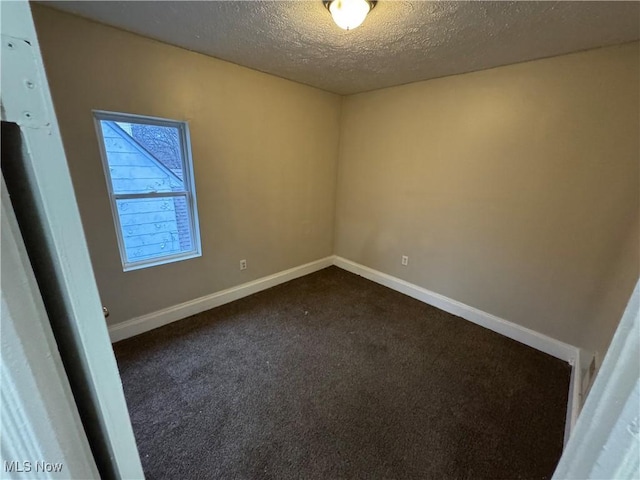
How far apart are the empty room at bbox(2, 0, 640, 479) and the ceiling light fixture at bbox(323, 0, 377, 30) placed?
0.04 ft

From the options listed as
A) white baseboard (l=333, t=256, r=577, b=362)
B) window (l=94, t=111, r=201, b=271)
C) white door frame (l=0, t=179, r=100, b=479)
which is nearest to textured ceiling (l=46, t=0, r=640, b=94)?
window (l=94, t=111, r=201, b=271)

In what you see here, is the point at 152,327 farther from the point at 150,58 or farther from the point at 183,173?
the point at 150,58

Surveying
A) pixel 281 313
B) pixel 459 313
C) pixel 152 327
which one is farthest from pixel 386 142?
pixel 152 327

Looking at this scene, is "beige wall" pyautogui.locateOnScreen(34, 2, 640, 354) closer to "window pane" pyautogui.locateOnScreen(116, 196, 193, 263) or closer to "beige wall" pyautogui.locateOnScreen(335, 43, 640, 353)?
"beige wall" pyautogui.locateOnScreen(335, 43, 640, 353)

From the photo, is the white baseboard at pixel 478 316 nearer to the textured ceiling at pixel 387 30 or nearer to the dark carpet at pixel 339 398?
the dark carpet at pixel 339 398

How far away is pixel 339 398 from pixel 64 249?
175 cm

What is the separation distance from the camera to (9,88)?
369mm

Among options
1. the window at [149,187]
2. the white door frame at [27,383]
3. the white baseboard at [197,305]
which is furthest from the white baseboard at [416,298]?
the white door frame at [27,383]

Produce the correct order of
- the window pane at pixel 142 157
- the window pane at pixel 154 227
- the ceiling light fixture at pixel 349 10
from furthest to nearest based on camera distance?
1. the window pane at pixel 154 227
2. the window pane at pixel 142 157
3. the ceiling light fixture at pixel 349 10

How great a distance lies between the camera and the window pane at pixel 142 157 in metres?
1.99

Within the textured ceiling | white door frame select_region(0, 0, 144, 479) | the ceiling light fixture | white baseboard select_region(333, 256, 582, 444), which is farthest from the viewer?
white baseboard select_region(333, 256, 582, 444)

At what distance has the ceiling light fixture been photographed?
1334 millimetres

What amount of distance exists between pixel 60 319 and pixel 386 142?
10.1 feet

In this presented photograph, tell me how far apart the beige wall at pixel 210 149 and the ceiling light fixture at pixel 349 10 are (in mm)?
1317
